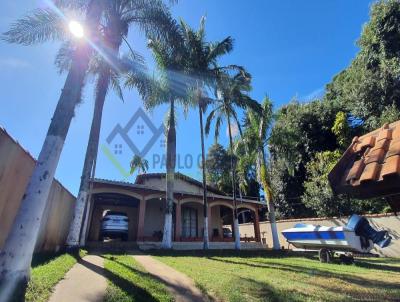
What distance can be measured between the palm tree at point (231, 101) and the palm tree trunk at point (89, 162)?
284 inches

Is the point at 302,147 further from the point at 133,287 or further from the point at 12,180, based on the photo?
the point at 12,180

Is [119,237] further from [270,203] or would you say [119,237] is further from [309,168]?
[309,168]

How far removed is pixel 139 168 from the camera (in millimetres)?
34312

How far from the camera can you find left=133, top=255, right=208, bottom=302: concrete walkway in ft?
17.6

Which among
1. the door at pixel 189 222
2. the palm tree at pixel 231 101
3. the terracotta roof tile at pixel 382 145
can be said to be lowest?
the terracotta roof tile at pixel 382 145

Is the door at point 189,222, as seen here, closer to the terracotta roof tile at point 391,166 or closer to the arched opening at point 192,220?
the arched opening at point 192,220

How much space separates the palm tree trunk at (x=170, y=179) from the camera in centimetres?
1432

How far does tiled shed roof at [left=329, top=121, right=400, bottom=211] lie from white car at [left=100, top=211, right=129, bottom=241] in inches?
590

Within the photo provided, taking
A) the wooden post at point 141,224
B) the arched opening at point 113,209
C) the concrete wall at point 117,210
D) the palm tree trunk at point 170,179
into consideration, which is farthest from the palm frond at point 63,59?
the concrete wall at point 117,210

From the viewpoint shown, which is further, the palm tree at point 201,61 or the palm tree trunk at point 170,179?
the palm tree at point 201,61

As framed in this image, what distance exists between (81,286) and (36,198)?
6.38ft

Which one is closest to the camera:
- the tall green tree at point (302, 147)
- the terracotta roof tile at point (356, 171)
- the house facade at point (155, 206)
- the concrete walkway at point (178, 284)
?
the terracotta roof tile at point (356, 171)

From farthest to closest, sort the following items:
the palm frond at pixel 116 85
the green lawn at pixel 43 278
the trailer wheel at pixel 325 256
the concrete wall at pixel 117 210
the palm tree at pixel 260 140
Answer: the concrete wall at pixel 117 210
the palm tree at pixel 260 140
the palm frond at pixel 116 85
the trailer wheel at pixel 325 256
the green lawn at pixel 43 278

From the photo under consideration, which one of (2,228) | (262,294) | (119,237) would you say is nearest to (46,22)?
(2,228)
